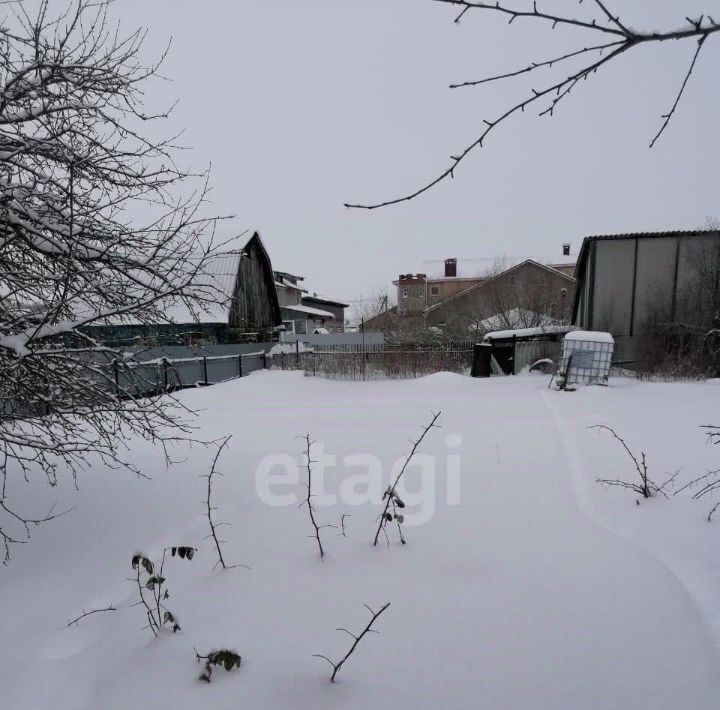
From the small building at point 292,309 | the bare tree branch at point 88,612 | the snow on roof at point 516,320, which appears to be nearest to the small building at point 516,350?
the snow on roof at point 516,320

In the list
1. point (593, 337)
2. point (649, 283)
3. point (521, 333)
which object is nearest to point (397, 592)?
point (593, 337)

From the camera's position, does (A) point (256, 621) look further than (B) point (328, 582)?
No

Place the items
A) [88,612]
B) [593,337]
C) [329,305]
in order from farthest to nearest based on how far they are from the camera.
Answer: [329,305] < [593,337] < [88,612]

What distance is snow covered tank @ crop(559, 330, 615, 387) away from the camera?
1188 centimetres

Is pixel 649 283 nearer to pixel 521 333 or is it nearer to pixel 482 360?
pixel 521 333

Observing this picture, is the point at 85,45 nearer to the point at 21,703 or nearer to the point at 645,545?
the point at 21,703

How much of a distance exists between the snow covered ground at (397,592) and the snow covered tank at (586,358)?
672 cm

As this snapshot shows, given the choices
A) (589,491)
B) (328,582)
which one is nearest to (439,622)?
(328,582)

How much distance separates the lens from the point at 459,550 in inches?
128

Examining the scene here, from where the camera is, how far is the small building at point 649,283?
48.7 feet

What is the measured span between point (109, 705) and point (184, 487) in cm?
287

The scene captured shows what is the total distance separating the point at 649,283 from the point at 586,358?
6677mm

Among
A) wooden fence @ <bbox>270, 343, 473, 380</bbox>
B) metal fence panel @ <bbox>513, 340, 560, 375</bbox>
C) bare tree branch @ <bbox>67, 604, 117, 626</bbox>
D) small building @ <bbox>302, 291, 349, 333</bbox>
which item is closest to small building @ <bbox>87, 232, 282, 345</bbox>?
wooden fence @ <bbox>270, 343, 473, 380</bbox>

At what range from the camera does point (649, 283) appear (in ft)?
52.5
